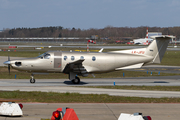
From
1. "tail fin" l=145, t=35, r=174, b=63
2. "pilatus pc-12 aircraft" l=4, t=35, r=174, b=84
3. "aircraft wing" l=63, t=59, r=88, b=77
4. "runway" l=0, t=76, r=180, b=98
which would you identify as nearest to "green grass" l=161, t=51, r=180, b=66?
"tail fin" l=145, t=35, r=174, b=63

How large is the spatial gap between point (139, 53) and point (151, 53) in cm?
127

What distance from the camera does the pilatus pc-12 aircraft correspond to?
82.9 ft

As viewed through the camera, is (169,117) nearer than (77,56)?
Yes

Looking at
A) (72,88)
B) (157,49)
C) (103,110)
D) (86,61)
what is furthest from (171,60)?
(103,110)

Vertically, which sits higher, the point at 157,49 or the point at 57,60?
the point at 157,49

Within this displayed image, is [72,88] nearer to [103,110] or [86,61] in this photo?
[86,61]

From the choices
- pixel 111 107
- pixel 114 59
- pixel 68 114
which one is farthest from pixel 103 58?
pixel 68 114

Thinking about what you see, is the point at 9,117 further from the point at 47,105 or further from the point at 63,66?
the point at 63,66

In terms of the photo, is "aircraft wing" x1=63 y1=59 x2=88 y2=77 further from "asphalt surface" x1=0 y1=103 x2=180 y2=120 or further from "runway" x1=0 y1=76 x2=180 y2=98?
"asphalt surface" x1=0 y1=103 x2=180 y2=120

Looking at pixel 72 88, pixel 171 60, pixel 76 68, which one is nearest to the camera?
pixel 72 88

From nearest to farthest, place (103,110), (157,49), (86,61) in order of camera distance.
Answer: (103,110) → (86,61) → (157,49)

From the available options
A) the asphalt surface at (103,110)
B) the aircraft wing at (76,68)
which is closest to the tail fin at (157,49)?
the aircraft wing at (76,68)

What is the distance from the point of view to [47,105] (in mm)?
14375

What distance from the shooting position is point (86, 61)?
84.9 feet
